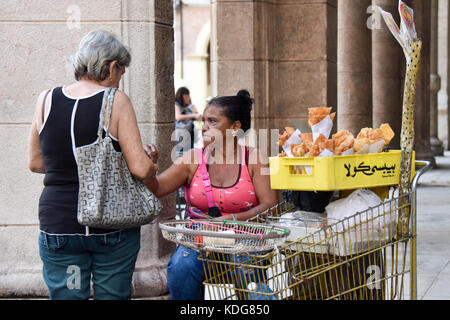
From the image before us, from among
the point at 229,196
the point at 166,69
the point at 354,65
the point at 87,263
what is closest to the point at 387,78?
the point at 354,65

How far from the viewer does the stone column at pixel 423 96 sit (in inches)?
715

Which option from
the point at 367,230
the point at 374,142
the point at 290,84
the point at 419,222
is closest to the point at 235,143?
the point at 374,142

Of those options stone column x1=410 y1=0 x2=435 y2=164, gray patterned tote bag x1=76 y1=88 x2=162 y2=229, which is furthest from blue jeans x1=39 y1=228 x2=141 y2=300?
stone column x1=410 y1=0 x2=435 y2=164

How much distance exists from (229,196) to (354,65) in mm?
10792

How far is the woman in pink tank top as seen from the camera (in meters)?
4.06

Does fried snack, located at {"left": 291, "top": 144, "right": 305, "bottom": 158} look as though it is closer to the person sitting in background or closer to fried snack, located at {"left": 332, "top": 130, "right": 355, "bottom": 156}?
fried snack, located at {"left": 332, "top": 130, "right": 355, "bottom": 156}

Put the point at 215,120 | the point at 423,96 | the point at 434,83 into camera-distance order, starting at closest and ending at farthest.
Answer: the point at 215,120
the point at 423,96
the point at 434,83

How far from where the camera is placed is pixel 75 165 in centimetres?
330

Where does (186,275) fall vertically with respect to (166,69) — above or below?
below

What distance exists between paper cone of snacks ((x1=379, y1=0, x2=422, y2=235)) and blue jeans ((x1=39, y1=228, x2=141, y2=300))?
120 centimetres

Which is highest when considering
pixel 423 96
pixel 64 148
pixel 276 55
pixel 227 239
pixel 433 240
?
pixel 276 55

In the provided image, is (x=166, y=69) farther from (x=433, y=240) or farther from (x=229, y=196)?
(x=433, y=240)

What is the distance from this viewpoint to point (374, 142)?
3643 millimetres
